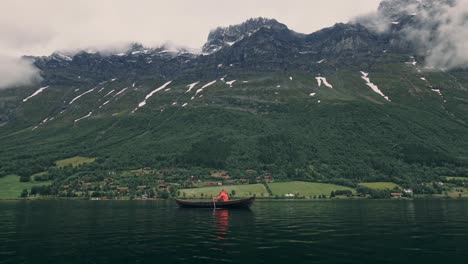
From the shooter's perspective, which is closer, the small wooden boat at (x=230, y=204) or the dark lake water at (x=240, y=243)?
the dark lake water at (x=240, y=243)

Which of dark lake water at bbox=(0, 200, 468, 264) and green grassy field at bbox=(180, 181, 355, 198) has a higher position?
green grassy field at bbox=(180, 181, 355, 198)

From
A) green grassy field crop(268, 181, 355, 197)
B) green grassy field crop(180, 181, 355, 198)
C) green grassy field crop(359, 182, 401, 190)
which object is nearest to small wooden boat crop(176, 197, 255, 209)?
green grassy field crop(180, 181, 355, 198)

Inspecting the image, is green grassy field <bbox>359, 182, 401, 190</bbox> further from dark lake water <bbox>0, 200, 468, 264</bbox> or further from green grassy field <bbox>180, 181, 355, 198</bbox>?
dark lake water <bbox>0, 200, 468, 264</bbox>

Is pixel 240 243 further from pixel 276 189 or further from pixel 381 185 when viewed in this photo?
pixel 381 185

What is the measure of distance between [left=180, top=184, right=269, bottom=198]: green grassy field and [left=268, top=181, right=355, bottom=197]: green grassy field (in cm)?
606

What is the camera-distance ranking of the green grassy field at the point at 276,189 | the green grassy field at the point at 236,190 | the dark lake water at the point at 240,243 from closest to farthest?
the dark lake water at the point at 240,243 < the green grassy field at the point at 236,190 < the green grassy field at the point at 276,189

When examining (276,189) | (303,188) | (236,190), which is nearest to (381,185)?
(303,188)

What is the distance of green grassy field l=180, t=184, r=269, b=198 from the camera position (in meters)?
167

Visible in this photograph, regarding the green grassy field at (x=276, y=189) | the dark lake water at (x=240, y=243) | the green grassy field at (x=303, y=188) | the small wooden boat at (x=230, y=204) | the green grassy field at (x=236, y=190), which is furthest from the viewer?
the green grassy field at (x=303, y=188)

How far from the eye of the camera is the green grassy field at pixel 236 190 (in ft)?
549

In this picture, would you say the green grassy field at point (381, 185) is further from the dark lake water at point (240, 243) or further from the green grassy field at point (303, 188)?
the dark lake water at point (240, 243)

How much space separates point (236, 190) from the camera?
570 feet

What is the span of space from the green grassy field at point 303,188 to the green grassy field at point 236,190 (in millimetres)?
6058

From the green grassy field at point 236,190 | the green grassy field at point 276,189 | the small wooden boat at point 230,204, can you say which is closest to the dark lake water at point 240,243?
the small wooden boat at point 230,204
